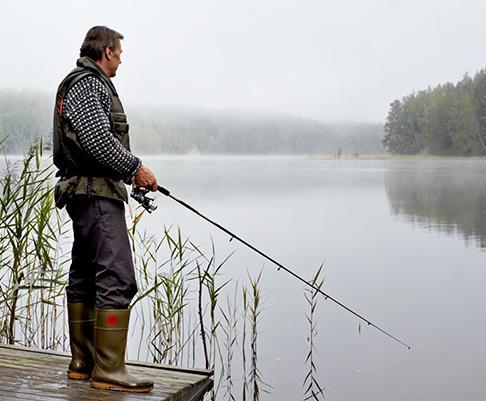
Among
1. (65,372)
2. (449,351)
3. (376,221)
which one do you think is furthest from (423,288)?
(376,221)

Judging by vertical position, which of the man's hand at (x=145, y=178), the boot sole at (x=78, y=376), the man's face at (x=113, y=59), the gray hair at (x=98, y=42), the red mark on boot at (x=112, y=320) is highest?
the gray hair at (x=98, y=42)

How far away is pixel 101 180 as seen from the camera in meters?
2.06

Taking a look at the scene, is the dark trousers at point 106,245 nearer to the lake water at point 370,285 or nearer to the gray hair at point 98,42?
the gray hair at point 98,42

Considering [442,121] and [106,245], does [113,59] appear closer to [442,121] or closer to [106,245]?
[106,245]

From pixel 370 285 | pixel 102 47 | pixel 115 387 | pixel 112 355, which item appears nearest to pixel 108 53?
pixel 102 47

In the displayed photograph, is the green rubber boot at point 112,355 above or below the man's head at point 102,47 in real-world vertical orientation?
below

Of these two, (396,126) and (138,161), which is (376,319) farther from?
(396,126)

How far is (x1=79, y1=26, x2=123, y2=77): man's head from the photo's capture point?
2.09 meters

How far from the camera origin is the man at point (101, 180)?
2006mm

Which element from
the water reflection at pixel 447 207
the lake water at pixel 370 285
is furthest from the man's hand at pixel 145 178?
the water reflection at pixel 447 207

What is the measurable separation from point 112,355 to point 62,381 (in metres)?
0.26

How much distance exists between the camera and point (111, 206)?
208cm

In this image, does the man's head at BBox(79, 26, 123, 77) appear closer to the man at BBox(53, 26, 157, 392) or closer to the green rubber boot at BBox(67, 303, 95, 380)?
the man at BBox(53, 26, 157, 392)

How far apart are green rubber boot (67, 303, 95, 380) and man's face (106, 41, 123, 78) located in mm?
686
